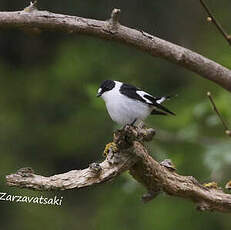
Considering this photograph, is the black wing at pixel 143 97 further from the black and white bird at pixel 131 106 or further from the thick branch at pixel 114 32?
the thick branch at pixel 114 32

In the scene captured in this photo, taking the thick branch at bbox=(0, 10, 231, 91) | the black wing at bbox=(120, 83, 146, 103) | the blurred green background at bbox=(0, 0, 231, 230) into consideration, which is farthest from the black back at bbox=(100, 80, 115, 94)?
the blurred green background at bbox=(0, 0, 231, 230)

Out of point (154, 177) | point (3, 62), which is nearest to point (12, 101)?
point (3, 62)

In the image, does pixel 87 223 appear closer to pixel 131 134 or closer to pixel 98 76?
pixel 98 76

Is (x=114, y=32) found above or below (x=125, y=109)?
above

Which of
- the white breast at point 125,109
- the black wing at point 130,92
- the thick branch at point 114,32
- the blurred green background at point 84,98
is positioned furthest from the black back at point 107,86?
the blurred green background at point 84,98

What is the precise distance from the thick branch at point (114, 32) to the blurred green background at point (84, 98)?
Result: 433 cm

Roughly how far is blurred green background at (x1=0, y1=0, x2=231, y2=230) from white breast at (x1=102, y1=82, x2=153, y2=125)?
3.04 m

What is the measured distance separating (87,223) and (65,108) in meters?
1.63

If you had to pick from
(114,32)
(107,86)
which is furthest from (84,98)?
(114,32)

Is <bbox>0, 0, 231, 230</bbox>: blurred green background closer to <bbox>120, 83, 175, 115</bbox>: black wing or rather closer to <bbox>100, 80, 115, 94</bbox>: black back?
<bbox>100, 80, 115, 94</bbox>: black back

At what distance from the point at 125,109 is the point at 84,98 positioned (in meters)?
4.33

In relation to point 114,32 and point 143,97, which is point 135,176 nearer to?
point 114,32

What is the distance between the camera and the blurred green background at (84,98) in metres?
7.85

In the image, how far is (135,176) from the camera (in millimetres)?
3561
